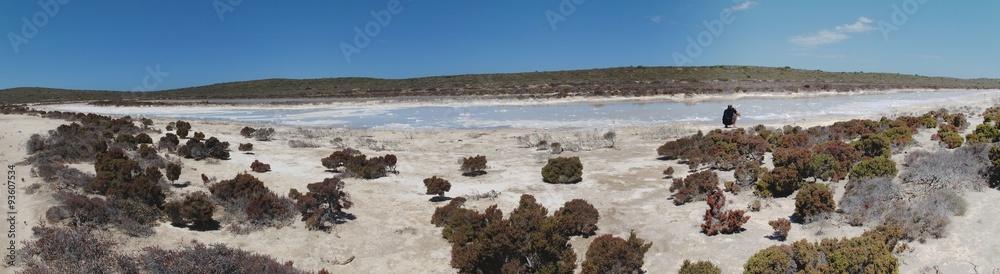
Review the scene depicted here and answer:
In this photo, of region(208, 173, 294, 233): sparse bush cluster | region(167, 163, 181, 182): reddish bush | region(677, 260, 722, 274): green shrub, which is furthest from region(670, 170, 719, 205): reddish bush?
region(167, 163, 181, 182): reddish bush

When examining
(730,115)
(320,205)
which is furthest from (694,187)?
(730,115)

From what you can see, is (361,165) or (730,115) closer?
(361,165)

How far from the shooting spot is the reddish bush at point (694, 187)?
977 cm

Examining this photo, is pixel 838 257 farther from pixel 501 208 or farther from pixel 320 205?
pixel 320 205

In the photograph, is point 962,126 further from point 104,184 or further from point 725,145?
point 104,184

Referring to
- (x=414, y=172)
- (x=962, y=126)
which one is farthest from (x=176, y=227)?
(x=962, y=126)

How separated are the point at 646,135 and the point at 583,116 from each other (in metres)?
11.2

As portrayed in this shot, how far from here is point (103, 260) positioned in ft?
19.3

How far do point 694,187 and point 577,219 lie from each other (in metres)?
2.87

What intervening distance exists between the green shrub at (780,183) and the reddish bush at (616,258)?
12.4 feet

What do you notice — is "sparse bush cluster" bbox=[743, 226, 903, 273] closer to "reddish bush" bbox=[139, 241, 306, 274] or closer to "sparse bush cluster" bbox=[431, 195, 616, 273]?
"sparse bush cluster" bbox=[431, 195, 616, 273]

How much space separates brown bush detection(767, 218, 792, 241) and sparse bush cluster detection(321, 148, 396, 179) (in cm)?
909

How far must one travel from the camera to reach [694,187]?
32.7 ft

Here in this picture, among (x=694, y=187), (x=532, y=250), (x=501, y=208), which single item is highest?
(x=694, y=187)
